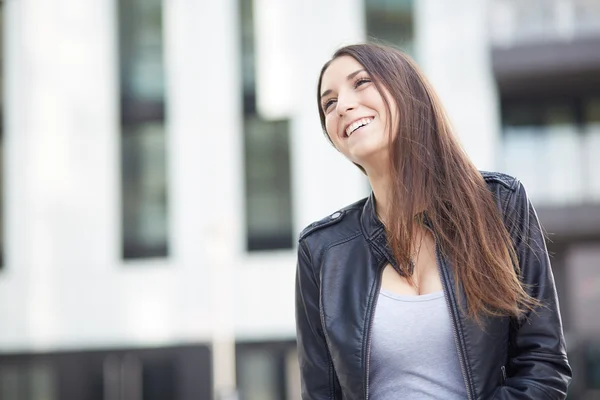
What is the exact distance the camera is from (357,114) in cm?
225

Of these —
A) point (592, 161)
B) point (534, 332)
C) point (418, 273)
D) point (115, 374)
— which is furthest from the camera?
point (115, 374)

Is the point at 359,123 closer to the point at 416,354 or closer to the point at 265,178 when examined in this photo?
the point at 416,354

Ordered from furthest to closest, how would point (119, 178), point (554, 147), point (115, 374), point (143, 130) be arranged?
point (143, 130)
point (119, 178)
point (115, 374)
point (554, 147)

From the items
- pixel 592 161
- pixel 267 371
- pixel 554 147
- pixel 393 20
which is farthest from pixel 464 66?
pixel 267 371

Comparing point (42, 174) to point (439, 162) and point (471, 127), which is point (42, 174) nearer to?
point (471, 127)

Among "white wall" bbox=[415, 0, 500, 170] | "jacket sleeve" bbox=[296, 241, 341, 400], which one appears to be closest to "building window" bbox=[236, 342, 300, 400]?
"white wall" bbox=[415, 0, 500, 170]

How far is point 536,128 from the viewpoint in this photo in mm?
16547

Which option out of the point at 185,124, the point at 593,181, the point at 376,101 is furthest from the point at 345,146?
the point at 185,124

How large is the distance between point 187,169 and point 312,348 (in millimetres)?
15148

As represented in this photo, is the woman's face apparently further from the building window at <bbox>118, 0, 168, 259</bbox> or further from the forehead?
the building window at <bbox>118, 0, 168, 259</bbox>

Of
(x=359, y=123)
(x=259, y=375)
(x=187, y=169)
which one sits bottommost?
(x=259, y=375)

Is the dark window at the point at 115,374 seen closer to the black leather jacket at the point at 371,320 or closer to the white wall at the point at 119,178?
the white wall at the point at 119,178

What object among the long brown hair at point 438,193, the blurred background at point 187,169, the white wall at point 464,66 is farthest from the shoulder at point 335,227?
the white wall at point 464,66

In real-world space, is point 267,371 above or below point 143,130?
below
